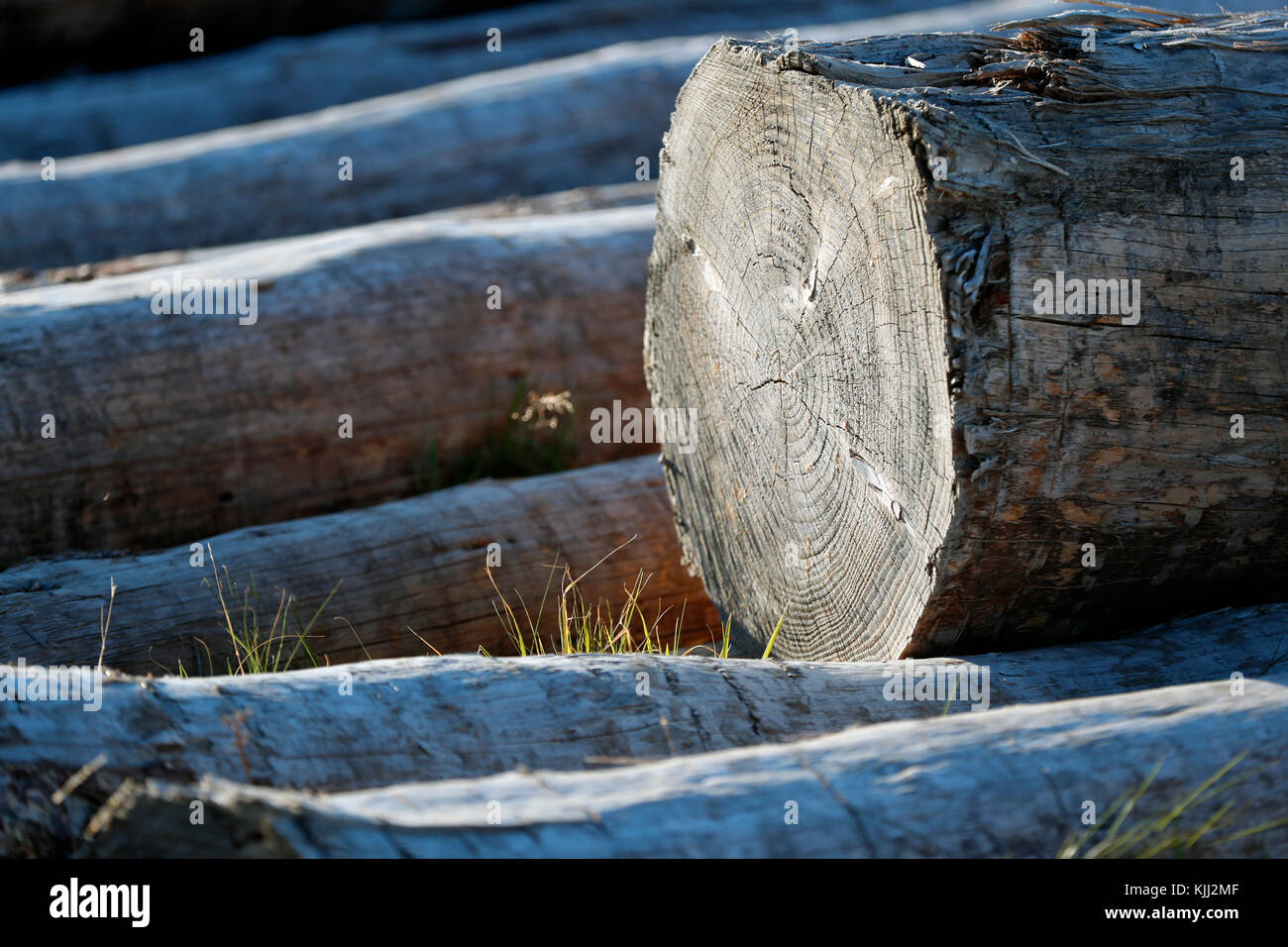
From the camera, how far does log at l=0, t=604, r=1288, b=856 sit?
1829mm

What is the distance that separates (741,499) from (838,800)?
156 cm

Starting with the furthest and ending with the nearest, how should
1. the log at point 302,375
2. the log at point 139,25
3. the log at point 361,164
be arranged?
the log at point 139,25, the log at point 361,164, the log at point 302,375

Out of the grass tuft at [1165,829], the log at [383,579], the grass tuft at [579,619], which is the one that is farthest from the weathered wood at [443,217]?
the grass tuft at [1165,829]

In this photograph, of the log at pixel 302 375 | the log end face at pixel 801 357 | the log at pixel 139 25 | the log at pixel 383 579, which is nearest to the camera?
the log end face at pixel 801 357

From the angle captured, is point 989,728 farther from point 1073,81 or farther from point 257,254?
point 257,254

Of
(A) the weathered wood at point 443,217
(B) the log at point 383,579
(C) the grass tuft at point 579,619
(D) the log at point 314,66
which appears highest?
(D) the log at point 314,66

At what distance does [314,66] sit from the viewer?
9.13m

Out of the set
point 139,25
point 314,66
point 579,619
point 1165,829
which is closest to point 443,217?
point 579,619

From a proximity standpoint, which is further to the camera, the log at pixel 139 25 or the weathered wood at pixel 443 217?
the log at pixel 139 25

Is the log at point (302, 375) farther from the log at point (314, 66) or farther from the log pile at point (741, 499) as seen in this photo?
the log at point (314, 66)

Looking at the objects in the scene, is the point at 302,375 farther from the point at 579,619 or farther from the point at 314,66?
the point at 314,66

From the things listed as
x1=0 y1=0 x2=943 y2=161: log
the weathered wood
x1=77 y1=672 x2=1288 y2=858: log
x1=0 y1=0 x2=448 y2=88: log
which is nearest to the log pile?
x1=77 y1=672 x2=1288 y2=858: log

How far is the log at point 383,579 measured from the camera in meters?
3.15

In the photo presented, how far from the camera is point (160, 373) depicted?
392 cm
